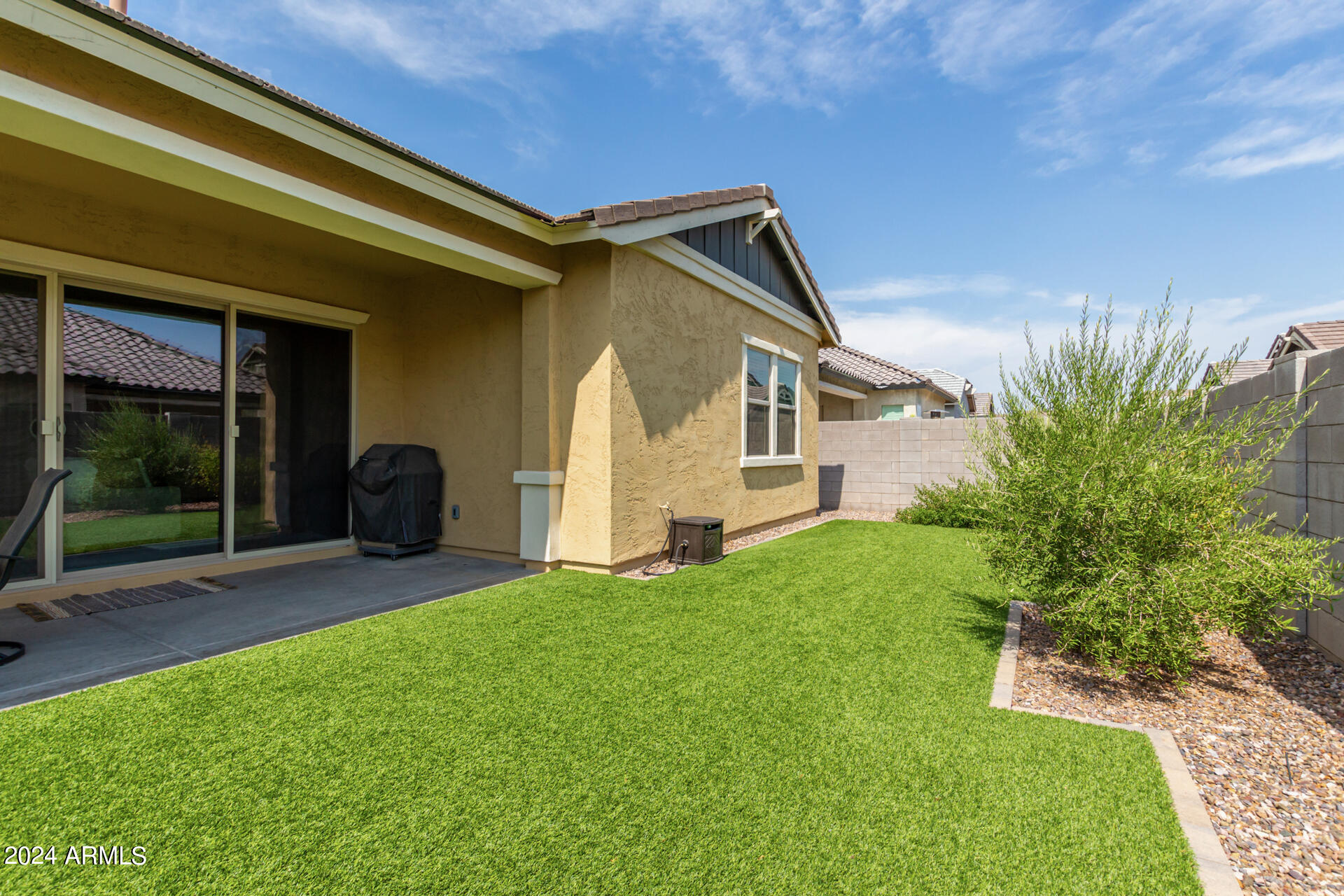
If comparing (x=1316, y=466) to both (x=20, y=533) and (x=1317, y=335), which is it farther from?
(x=1317, y=335)

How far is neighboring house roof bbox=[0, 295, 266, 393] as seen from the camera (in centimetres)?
493

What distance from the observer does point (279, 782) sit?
2443mm

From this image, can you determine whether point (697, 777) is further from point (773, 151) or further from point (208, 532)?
point (773, 151)

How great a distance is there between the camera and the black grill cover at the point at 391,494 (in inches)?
273

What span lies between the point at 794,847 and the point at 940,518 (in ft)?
32.1

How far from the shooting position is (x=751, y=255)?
366 inches

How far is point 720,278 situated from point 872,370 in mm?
14407

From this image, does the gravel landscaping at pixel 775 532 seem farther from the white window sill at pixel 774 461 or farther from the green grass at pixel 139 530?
the green grass at pixel 139 530

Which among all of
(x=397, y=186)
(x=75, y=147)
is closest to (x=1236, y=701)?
(x=397, y=186)

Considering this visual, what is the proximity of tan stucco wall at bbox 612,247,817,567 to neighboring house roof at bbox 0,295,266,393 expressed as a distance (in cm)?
416

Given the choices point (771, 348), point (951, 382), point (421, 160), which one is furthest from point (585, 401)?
point (951, 382)

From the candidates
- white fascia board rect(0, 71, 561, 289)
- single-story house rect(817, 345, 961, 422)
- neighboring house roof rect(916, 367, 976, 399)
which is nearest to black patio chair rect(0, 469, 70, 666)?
white fascia board rect(0, 71, 561, 289)

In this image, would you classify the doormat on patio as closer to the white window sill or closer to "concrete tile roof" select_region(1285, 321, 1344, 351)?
the white window sill

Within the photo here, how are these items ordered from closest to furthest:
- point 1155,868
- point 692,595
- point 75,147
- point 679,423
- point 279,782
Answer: point 1155,868 → point 279,782 → point 75,147 → point 692,595 → point 679,423
